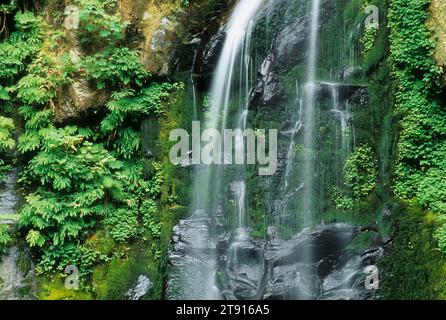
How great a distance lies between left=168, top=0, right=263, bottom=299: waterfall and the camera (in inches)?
353

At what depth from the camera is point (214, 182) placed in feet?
31.6

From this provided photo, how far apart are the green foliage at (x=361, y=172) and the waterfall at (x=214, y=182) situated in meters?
1.86

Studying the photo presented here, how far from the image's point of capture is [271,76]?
9.61 m

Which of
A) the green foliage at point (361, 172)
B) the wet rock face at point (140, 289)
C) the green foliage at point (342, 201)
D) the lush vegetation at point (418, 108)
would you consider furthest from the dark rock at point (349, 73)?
the wet rock face at point (140, 289)

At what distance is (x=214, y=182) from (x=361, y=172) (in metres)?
2.59

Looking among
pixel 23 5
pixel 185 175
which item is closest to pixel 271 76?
pixel 185 175

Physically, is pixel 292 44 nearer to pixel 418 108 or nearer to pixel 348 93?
pixel 348 93

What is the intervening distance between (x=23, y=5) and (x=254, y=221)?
6.35 meters

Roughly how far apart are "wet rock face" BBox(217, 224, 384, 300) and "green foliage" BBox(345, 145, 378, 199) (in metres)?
0.70

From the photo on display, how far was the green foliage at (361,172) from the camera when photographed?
898cm

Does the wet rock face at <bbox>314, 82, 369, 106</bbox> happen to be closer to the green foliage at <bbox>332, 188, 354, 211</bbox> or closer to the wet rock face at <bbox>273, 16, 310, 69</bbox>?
the wet rock face at <bbox>273, 16, 310, 69</bbox>

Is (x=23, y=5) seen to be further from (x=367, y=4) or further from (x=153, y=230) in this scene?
(x=367, y=4)

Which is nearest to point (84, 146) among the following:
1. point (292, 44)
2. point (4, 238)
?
point (4, 238)

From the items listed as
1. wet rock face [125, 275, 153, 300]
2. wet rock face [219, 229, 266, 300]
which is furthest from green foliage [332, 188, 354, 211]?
wet rock face [125, 275, 153, 300]
